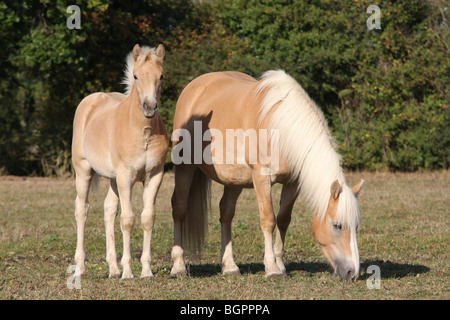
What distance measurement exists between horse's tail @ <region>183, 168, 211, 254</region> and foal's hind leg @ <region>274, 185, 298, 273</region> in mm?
914

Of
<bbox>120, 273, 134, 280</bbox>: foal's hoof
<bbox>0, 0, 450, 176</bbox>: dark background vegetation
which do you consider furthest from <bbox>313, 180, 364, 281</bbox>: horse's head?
<bbox>0, 0, 450, 176</bbox>: dark background vegetation

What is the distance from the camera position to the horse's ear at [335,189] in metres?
5.68

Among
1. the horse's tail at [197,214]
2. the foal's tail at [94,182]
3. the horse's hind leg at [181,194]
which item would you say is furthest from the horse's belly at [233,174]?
the foal's tail at [94,182]

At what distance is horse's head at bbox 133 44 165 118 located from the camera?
5.43 metres

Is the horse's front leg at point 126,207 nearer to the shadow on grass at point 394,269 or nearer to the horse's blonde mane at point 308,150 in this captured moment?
the horse's blonde mane at point 308,150

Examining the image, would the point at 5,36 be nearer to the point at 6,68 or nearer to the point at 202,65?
the point at 6,68

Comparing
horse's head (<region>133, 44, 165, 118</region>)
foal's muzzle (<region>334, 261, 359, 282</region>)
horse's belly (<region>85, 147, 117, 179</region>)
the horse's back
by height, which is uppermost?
horse's head (<region>133, 44, 165, 118</region>)

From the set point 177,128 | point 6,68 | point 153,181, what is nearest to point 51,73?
point 6,68

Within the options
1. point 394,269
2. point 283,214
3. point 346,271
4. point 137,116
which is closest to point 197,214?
point 283,214

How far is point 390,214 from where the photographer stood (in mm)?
10617

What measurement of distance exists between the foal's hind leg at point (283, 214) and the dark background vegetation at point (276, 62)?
10.7m

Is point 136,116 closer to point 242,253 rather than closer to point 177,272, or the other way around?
point 177,272

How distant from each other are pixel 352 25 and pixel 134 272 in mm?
12668

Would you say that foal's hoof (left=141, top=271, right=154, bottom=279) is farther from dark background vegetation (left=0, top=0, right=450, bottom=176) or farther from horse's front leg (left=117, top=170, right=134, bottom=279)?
dark background vegetation (left=0, top=0, right=450, bottom=176)
